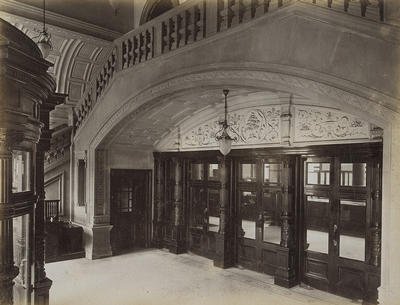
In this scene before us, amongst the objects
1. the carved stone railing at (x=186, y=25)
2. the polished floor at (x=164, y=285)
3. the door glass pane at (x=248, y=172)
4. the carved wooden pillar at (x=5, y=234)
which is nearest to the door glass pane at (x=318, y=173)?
the door glass pane at (x=248, y=172)

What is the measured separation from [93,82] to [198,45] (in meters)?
3.96

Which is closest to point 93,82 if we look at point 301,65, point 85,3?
point 85,3

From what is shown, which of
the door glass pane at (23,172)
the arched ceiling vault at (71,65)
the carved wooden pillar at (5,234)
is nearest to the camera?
the carved wooden pillar at (5,234)

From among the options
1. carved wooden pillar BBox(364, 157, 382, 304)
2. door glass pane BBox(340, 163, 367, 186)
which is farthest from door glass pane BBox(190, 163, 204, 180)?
carved wooden pillar BBox(364, 157, 382, 304)

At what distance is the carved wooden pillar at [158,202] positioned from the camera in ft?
33.4

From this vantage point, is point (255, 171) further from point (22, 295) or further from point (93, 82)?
point (22, 295)

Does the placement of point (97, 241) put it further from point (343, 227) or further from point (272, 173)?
point (343, 227)

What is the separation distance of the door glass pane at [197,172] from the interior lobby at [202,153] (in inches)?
2.6

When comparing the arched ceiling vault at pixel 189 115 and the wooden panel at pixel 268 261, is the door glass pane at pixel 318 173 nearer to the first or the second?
the arched ceiling vault at pixel 189 115

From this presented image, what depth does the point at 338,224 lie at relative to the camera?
6.72 m

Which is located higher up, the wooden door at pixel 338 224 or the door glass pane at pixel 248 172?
the door glass pane at pixel 248 172

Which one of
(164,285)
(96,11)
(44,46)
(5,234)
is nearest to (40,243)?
(5,234)

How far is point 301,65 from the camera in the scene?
472 centimetres

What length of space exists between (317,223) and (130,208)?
528 centimetres
